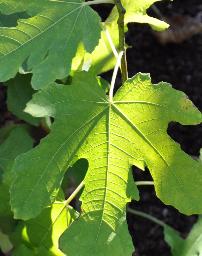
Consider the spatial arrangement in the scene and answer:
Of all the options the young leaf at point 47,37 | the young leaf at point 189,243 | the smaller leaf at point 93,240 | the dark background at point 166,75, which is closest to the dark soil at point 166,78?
the dark background at point 166,75

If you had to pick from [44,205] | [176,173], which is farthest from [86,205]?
[176,173]

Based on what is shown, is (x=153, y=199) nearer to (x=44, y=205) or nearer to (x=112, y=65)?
(x=112, y=65)

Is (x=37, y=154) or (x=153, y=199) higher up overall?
(x=37, y=154)

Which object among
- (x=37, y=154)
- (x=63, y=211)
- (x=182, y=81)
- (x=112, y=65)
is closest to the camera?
(x=37, y=154)

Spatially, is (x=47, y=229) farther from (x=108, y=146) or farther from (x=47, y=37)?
(x=47, y=37)

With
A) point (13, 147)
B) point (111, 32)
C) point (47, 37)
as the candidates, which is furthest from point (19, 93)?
point (47, 37)

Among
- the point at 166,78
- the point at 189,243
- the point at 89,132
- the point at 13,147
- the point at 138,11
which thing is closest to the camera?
the point at 89,132
